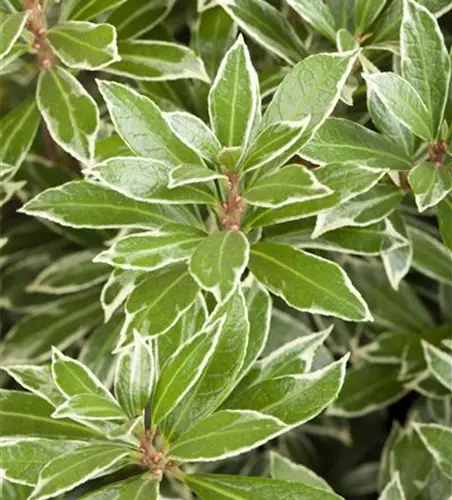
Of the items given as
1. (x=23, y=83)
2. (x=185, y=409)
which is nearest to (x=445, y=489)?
(x=185, y=409)

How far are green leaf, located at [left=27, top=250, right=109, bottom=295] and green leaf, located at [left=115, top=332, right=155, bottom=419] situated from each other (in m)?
0.36

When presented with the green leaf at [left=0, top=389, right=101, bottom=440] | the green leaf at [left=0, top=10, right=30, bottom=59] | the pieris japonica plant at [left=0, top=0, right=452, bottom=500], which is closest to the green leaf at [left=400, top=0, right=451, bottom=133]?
the pieris japonica plant at [left=0, top=0, right=452, bottom=500]

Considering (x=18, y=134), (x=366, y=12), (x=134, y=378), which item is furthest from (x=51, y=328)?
(x=366, y=12)

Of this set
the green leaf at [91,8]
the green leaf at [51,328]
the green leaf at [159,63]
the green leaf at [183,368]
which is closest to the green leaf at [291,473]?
the green leaf at [183,368]

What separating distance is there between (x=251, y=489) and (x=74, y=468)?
185 mm

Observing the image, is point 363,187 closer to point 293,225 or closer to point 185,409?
point 293,225

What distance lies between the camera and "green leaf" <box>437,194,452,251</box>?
96 cm

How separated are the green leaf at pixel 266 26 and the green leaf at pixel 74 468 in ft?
1.70

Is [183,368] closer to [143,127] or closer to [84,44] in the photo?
[143,127]

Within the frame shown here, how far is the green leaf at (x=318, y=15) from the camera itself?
1003mm

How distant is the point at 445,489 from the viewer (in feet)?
3.60

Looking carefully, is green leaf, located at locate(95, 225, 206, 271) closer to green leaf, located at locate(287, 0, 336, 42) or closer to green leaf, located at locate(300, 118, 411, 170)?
green leaf, located at locate(300, 118, 411, 170)

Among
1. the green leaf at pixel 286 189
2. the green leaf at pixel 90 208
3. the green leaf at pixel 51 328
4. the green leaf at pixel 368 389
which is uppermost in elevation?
the green leaf at pixel 286 189

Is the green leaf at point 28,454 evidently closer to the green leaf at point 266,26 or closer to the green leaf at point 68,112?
the green leaf at point 68,112
